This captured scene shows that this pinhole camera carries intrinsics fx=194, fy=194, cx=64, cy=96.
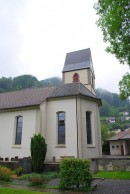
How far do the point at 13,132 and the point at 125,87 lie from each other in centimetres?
1428

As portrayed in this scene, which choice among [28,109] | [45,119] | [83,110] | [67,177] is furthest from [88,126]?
[67,177]

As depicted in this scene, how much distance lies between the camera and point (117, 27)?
9.99m

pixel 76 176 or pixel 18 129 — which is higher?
pixel 18 129

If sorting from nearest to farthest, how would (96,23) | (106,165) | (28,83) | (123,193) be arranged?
(123,193) → (96,23) → (106,165) → (28,83)

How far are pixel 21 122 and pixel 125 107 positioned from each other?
12781 cm

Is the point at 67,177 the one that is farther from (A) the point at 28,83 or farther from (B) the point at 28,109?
(A) the point at 28,83

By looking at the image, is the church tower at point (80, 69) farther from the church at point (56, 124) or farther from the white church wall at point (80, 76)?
the church at point (56, 124)

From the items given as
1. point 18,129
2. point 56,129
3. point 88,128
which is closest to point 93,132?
point 88,128

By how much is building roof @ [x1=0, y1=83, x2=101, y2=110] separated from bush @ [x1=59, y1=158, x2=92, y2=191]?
388 inches

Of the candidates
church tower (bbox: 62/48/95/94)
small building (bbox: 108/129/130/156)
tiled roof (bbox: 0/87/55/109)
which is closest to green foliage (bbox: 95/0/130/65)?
tiled roof (bbox: 0/87/55/109)

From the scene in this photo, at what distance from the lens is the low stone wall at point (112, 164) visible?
1573cm

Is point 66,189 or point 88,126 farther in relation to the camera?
point 88,126

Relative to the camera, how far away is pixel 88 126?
67.5ft

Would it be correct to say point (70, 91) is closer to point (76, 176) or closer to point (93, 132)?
point (93, 132)
